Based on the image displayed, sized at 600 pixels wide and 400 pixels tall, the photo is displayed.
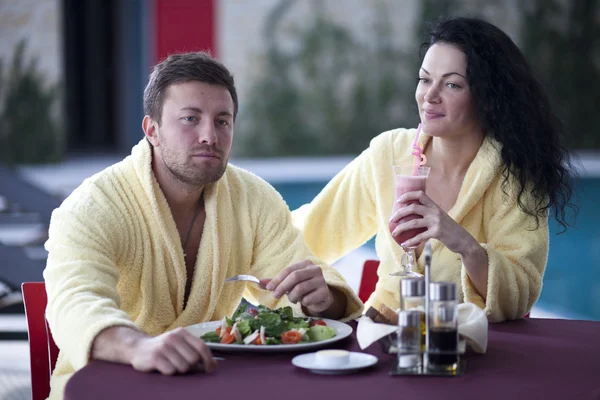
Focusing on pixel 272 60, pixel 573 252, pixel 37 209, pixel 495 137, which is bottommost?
pixel 573 252

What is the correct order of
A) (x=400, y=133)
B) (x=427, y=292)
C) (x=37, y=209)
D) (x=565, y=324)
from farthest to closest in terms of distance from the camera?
(x=37, y=209)
(x=400, y=133)
(x=565, y=324)
(x=427, y=292)

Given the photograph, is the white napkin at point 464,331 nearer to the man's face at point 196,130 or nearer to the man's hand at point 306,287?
the man's hand at point 306,287

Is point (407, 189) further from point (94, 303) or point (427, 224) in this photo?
point (94, 303)

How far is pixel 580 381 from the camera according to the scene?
1.53 metres

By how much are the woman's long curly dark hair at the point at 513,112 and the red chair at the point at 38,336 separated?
1217 millimetres

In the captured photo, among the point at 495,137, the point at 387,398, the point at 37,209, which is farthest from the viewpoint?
the point at 37,209

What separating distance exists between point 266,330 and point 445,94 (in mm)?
968

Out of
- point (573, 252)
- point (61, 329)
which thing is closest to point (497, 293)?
point (61, 329)

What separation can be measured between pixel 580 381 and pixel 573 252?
6.36 m

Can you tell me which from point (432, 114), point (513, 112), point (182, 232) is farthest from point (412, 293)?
point (513, 112)

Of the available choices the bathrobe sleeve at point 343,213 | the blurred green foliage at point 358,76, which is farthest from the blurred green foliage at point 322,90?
the bathrobe sleeve at point 343,213

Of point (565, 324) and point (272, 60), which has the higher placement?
point (272, 60)

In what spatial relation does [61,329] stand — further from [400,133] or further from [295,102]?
[295,102]

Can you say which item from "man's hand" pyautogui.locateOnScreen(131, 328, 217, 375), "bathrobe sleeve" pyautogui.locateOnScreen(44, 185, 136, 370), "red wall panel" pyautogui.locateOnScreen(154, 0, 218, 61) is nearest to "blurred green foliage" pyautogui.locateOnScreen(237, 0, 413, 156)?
"red wall panel" pyautogui.locateOnScreen(154, 0, 218, 61)
